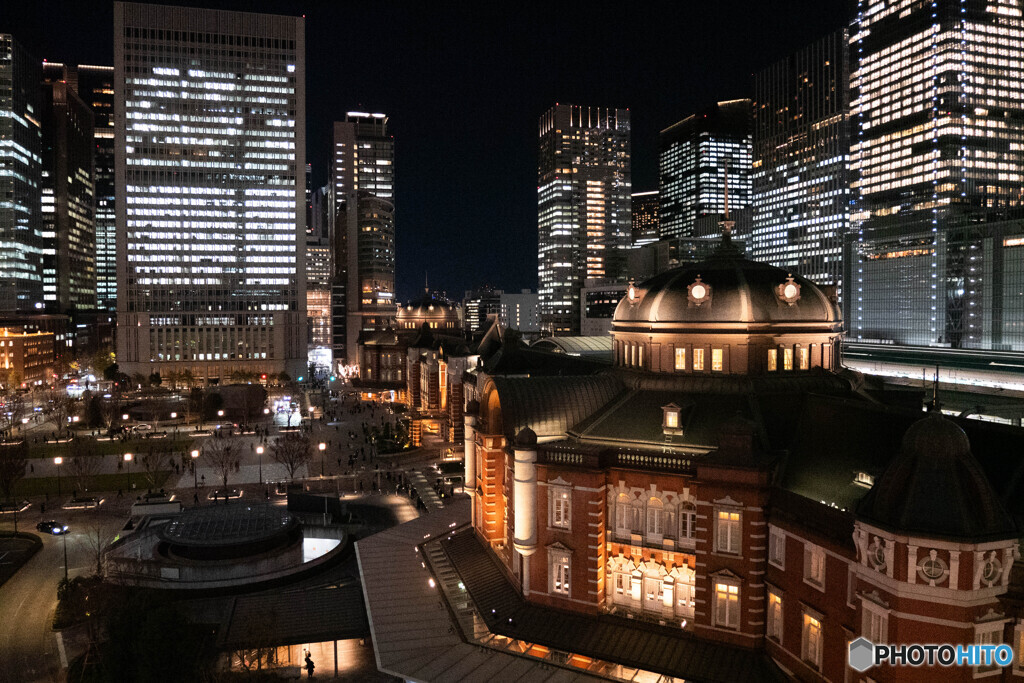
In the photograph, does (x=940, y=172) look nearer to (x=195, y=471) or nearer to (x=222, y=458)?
(x=222, y=458)

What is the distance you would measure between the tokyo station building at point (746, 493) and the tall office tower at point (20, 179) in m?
168

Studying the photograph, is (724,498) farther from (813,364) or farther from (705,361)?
(813,364)

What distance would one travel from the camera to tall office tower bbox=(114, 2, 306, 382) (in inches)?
5984

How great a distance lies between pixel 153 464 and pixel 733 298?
67434 millimetres

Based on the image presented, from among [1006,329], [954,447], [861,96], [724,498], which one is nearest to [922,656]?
[954,447]

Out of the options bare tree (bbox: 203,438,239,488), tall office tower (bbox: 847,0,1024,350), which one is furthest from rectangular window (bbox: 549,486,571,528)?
tall office tower (bbox: 847,0,1024,350)

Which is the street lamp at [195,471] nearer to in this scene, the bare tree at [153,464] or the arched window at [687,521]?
the bare tree at [153,464]

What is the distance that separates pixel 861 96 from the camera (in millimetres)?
177375

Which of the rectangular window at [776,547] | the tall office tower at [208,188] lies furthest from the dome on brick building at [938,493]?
the tall office tower at [208,188]

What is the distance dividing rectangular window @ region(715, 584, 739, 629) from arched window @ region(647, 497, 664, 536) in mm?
3718

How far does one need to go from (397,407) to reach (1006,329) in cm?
A: 11587

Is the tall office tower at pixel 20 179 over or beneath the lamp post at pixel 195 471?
over

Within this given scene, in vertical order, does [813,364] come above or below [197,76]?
below

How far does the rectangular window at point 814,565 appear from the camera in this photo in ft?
90.0
